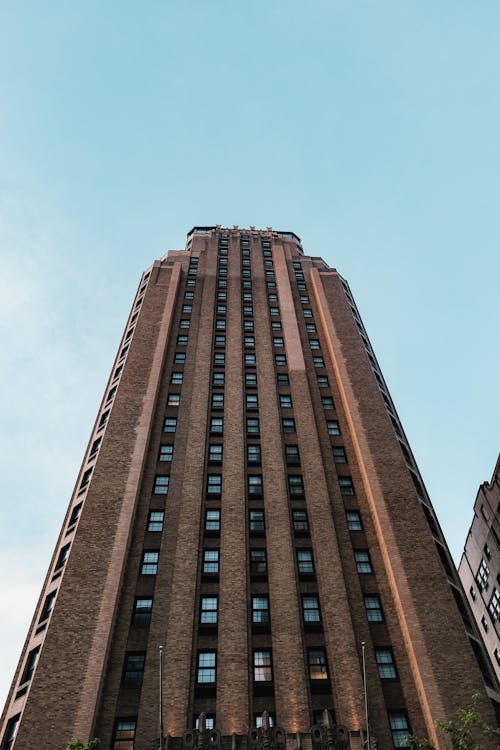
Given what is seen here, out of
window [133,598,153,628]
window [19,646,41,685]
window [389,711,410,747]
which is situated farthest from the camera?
window [133,598,153,628]

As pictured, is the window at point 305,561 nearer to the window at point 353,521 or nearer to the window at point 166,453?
the window at point 353,521

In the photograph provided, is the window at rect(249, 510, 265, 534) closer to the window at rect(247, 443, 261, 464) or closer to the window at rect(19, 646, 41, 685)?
the window at rect(247, 443, 261, 464)

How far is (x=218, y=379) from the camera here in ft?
182

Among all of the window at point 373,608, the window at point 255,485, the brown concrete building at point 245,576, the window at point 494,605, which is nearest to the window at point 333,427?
the brown concrete building at point 245,576

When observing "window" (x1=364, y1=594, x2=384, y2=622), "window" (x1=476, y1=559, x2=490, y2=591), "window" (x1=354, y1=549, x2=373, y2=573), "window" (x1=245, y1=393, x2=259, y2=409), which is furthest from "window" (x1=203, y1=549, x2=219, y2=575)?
"window" (x1=476, y1=559, x2=490, y2=591)

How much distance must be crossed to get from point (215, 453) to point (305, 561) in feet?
39.0

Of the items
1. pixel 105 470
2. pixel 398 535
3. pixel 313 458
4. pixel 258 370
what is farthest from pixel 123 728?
pixel 258 370

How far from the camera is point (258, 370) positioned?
56562 mm

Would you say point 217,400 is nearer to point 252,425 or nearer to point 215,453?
point 252,425

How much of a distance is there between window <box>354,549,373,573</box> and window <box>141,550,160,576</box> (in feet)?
42.5

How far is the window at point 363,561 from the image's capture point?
38.4m

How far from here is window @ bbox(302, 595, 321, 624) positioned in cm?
3522

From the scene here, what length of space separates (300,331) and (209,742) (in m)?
42.4

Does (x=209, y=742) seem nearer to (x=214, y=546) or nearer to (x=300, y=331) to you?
(x=214, y=546)
